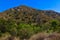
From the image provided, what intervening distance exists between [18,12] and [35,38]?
8155cm

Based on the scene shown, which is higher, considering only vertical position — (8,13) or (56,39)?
(8,13)

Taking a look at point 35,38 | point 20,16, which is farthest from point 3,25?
point 20,16

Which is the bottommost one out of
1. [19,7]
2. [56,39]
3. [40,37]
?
[56,39]

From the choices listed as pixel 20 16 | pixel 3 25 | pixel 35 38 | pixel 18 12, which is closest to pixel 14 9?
pixel 18 12

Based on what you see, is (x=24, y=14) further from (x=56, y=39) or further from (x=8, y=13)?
(x=56, y=39)

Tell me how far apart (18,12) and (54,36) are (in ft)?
277

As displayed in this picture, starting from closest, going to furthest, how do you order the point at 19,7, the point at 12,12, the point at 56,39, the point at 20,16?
the point at 56,39, the point at 20,16, the point at 12,12, the point at 19,7

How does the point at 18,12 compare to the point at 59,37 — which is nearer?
the point at 59,37

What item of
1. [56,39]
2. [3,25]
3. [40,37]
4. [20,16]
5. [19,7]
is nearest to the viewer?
[56,39]

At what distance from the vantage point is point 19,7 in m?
112

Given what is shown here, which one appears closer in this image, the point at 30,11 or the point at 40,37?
the point at 40,37

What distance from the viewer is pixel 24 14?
99688 mm

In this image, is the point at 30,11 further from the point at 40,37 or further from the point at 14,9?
the point at 40,37

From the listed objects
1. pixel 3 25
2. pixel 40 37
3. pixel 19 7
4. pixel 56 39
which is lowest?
pixel 56 39
